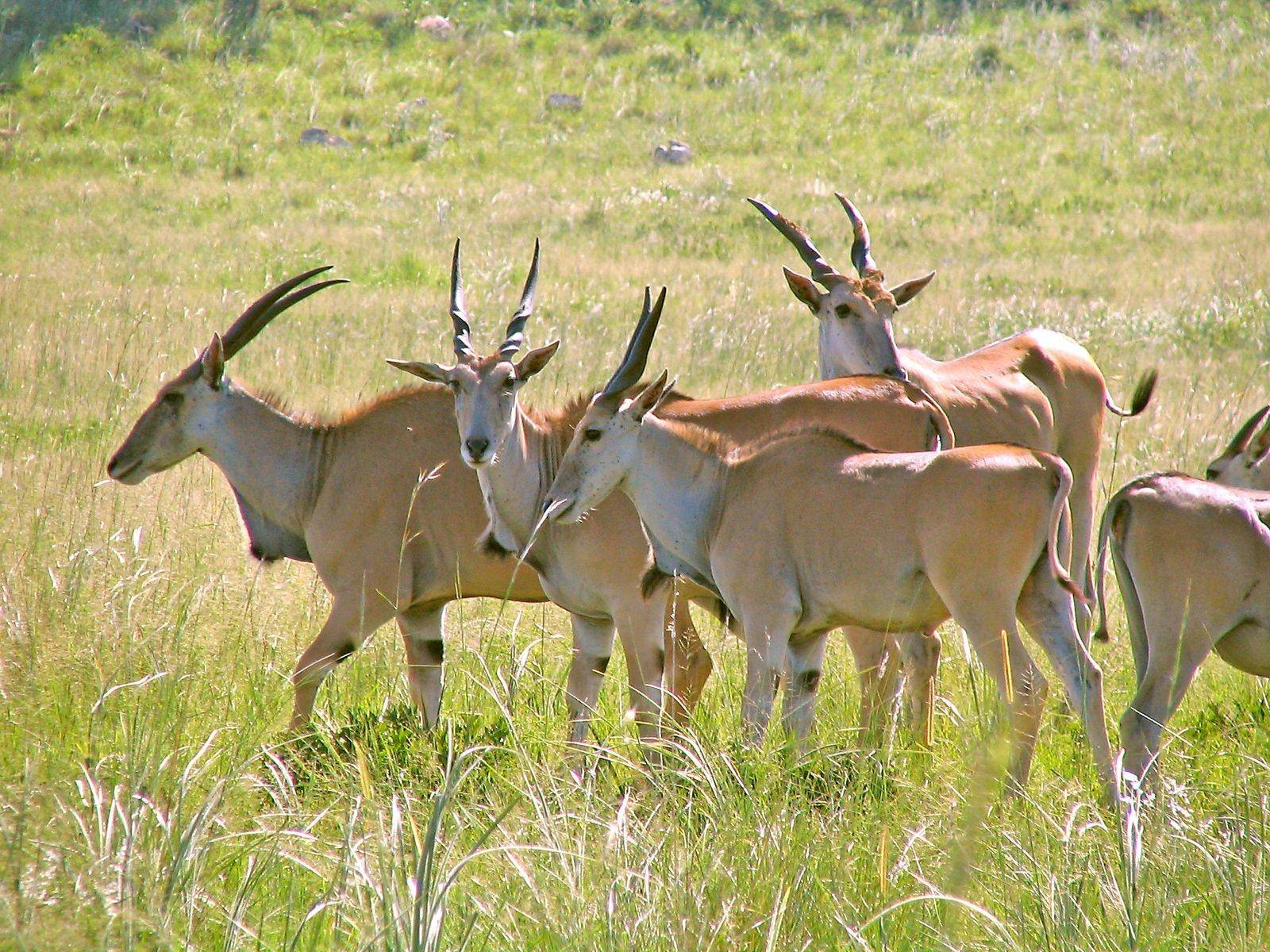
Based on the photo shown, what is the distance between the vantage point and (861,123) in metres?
28.0

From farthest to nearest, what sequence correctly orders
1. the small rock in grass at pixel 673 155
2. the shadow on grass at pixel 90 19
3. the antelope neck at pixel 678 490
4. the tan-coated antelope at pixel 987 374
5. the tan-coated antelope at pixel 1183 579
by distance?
the shadow on grass at pixel 90 19 < the small rock in grass at pixel 673 155 < the tan-coated antelope at pixel 987 374 < the antelope neck at pixel 678 490 < the tan-coated antelope at pixel 1183 579

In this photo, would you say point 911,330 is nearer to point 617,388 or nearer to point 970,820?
point 617,388

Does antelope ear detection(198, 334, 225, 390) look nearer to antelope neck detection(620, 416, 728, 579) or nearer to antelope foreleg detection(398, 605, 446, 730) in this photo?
antelope foreleg detection(398, 605, 446, 730)

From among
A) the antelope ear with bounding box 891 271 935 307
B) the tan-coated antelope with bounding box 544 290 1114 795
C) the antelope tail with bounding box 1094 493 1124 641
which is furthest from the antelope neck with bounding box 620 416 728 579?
the antelope ear with bounding box 891 271 935 307

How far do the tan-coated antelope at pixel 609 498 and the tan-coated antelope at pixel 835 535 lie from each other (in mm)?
269

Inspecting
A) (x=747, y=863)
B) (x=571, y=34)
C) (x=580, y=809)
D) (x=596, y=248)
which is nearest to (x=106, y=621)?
(x=580, y=809)

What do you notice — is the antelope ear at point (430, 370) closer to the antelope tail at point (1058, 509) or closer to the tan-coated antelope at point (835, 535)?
the tan-coated antelope at point (835, 535)

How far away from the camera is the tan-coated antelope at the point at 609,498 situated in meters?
5.86

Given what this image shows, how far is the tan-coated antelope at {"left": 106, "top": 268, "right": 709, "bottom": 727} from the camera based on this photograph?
6219 millimetres

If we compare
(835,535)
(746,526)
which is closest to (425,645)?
(746,526)

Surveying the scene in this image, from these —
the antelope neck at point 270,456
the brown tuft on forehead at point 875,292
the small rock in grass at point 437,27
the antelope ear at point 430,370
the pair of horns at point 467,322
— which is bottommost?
the small rock in grass at point 437,27

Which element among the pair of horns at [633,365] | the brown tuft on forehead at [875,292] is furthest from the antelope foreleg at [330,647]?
the brown tuft on forehead at [875,292]

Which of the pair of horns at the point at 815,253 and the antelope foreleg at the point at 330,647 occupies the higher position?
the pair of horns at the point at 815,253

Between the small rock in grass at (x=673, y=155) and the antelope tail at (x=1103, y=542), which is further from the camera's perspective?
the small rock in grass at (x=673, y=155)
